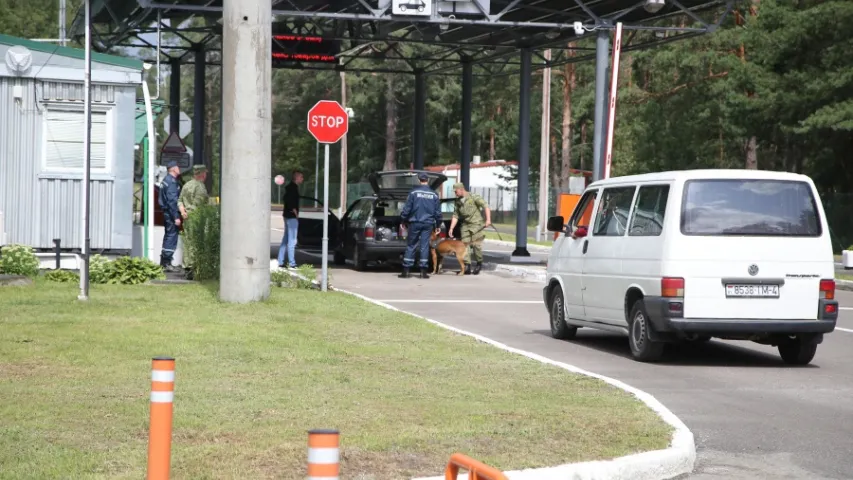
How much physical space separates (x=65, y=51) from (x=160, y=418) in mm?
16430

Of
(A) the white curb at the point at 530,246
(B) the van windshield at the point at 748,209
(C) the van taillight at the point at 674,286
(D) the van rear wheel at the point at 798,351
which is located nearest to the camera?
(C) the van taillight at the point at 674,286

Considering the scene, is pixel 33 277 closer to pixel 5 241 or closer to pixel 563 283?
pixel 5 241

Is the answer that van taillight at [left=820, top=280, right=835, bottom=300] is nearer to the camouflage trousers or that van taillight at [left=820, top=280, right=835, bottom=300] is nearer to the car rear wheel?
the car rear wheel

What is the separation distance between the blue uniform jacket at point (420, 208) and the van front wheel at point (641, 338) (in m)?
11.8

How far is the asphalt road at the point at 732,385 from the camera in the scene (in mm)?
8391

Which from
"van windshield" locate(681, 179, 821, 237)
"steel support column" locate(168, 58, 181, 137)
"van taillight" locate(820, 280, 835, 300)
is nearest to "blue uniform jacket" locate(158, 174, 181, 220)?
"van windshield" locate(681, 179, 821, 237)

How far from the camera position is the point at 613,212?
47.1 ft

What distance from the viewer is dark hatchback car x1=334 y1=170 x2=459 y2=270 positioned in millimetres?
27047

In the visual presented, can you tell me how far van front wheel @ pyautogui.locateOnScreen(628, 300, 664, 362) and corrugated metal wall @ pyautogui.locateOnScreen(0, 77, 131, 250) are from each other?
1067 centimetres

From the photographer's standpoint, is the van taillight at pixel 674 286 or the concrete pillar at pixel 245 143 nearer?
the van taillight at pixel 674 286

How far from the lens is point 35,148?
2094 cm

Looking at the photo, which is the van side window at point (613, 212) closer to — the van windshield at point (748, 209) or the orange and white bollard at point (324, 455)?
the van windshield at point (748, 209)

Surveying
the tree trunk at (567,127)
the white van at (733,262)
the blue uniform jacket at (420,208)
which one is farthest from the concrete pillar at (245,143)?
the tree trunk at (567,127)

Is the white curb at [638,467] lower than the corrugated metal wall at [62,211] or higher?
lower
